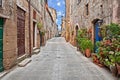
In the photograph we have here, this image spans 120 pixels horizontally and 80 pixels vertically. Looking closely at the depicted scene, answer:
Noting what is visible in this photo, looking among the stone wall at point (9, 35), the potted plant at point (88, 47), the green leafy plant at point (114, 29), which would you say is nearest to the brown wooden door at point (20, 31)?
the stone wall at point (9, 35)

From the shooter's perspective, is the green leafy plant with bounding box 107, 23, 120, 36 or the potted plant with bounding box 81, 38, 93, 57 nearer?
the green leafy plant with bounding box 107, 23, 120, 36

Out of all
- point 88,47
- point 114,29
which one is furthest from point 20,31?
point 114,29

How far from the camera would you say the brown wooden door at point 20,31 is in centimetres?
977

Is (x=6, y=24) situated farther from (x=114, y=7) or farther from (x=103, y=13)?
(x=103, y=13)

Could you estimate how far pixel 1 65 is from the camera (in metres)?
7.14

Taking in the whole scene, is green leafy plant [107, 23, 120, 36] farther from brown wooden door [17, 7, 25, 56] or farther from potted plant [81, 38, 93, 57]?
potted plant [81, 38, 93, 57]

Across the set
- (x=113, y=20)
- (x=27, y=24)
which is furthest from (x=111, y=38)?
(x=27, y=24)

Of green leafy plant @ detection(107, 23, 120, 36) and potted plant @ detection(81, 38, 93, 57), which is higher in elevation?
green leafy plant @ detection(107, 23, 120, 36)

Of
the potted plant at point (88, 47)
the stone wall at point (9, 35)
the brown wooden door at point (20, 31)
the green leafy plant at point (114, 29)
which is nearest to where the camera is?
the stone wall at point (9, 35)

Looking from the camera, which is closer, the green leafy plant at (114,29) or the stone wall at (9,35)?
the stone wall at (9,35)

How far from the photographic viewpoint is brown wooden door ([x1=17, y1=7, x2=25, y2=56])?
32.1ft

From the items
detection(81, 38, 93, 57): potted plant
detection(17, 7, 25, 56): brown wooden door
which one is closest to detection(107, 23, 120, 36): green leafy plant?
detection(17, 7, 25, 56): brown wooden door

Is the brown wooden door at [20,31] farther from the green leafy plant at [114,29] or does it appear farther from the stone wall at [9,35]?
the green leafy plant at [114,29]

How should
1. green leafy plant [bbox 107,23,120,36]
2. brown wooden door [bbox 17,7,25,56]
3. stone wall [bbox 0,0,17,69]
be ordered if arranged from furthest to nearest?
brown wooden door [bbox 17,7,25,56] → green leafy plant [bbox 107,23,120,36] → stone wall [bbox 0,0,17,69]
